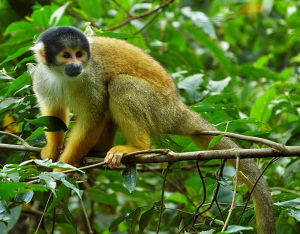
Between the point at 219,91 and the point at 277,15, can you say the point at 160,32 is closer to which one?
the point at 219,91

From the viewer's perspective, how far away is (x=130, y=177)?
288 cm

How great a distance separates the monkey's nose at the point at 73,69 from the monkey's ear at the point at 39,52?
25 centimetres

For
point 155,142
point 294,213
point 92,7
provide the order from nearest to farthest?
point 294,213 < point 155,142 < point 92,7

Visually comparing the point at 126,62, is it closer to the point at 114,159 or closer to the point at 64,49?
the point at 64,49

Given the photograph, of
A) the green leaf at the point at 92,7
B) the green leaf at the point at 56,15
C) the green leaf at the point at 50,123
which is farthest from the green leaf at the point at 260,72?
the green leaf at the point at 50,123

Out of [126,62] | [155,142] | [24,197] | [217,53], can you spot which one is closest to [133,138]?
[155,142]

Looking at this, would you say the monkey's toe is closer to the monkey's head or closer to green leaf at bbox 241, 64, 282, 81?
the monkey's head

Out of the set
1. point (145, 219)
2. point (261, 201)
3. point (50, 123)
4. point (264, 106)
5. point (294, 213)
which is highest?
point (50, 123)

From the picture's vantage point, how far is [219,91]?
455cm

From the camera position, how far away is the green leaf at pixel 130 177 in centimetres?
278

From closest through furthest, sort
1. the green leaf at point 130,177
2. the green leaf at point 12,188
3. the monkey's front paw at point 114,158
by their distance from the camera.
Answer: the green leaf at point 12,188, the green leaf at point 130,177, the monkey's front paw at point 114,158

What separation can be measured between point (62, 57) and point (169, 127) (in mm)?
1109

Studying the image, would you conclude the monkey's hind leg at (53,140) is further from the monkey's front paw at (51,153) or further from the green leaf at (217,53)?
the green leaf at (217,53)

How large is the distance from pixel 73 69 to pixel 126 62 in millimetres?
597
